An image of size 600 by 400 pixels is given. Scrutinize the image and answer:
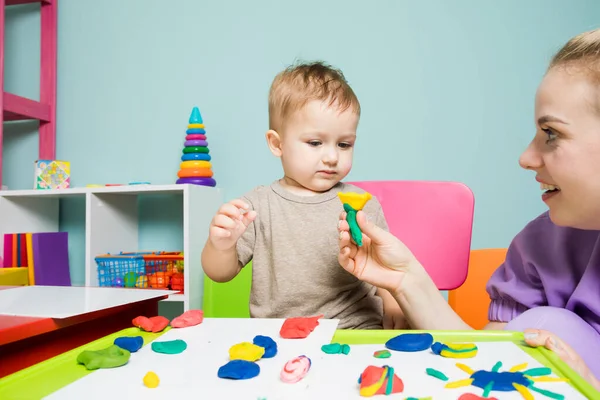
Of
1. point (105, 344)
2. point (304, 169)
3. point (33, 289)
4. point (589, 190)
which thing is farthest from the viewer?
point (304, 169)

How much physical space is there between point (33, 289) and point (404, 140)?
4.80ft

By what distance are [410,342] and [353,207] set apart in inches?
10.5

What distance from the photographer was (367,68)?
1.98 metres

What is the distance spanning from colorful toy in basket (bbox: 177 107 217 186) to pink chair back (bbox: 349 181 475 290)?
954 mm

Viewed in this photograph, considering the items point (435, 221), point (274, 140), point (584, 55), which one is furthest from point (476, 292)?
point (584, 55)

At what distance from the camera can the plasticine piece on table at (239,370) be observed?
42 centimetres

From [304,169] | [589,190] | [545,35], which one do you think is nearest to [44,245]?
[304,169]

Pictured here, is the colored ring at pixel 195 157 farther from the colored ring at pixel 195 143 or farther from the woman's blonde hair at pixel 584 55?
the woman's blonde hair at pixel 584 55

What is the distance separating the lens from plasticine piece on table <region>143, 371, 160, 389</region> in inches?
16.0

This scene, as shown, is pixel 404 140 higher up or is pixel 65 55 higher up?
pixel 65 55

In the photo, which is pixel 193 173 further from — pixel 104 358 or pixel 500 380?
pixel 500 380

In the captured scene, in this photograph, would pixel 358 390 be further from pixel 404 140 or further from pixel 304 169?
pixel 404 140

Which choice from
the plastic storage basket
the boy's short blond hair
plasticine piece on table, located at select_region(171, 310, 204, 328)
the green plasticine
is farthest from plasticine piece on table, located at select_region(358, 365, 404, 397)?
the plastic storage basket

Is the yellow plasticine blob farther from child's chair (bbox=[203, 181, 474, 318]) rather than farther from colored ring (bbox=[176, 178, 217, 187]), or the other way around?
colored ring (bbox=[176, 178, 217, 187])
